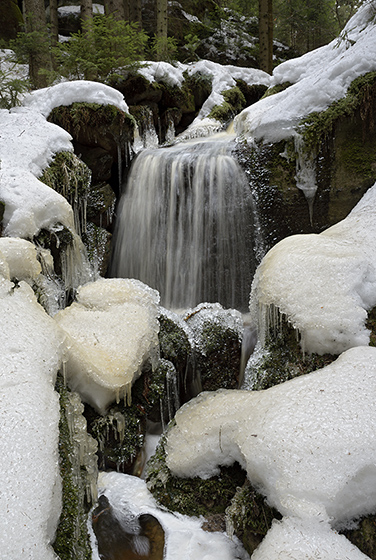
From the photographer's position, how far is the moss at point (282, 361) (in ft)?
12.3

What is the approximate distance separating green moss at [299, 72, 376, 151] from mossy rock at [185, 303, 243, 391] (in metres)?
2.98

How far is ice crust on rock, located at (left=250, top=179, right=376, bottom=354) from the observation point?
12.1 ft

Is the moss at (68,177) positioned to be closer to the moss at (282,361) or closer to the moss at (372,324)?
the moss at (282,361)

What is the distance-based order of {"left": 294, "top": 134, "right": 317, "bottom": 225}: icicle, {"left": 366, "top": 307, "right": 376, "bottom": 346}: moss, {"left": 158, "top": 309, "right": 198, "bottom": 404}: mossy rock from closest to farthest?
{"left": 366, "top": 307, "right": 376, "bottom": 346}: moss, {"left": 158, "top": 309, "right": 198, "bottom": 404}: mossy rock, {"left": 294, "top": 134, "right": 317, "bottom": 225}: icicle

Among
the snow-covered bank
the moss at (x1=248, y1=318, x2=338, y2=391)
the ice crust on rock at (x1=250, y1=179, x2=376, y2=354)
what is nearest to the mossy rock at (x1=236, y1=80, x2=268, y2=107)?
the ice crust on rock at (x1=250, y1=179, x2=376, y2=354)

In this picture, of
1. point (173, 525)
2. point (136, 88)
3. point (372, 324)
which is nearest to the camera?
point (173, 525)

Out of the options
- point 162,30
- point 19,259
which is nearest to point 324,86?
point 19,259

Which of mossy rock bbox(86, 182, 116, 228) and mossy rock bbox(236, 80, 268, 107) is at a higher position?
mossy rock bbox(236, 80, 268, 107)

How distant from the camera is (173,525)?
9.85 ft

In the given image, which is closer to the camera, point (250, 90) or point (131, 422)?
point (131, 422)

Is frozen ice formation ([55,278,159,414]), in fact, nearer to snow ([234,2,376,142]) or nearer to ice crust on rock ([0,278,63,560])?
ice crust on rock ([0,278,63,560])

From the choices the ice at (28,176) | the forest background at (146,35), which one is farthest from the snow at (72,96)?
the ice at (28,176)

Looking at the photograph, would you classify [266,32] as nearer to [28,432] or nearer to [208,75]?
[208,75]

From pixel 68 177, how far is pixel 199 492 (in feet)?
15.4
